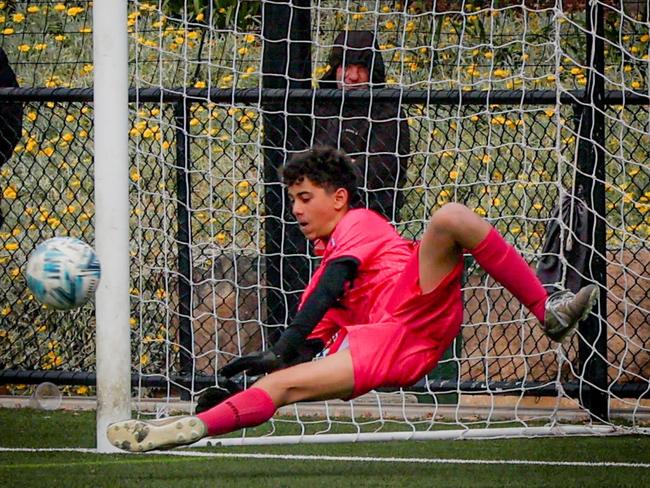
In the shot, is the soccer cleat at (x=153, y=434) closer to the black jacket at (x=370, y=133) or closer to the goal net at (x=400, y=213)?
the goal net at (x=400, y=213)

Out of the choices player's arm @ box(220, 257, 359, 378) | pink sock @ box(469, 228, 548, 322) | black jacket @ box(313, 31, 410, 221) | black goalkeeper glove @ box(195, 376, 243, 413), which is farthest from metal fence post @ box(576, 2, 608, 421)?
black goalkeeper glove @ box(195, 376, 243, 413)

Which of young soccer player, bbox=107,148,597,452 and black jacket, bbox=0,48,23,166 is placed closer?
young soccer player, bbox=107,148,597,452

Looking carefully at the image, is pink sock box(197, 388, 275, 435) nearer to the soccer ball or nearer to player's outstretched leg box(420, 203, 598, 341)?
the soccer ball

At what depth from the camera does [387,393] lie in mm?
7309

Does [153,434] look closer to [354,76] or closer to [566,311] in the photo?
[566,311]

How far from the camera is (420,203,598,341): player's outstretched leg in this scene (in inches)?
194

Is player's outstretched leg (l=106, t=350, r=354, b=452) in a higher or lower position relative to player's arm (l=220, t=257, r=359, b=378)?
lower

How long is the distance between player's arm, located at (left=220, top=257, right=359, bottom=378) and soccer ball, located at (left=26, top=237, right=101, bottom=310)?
0.60 meters

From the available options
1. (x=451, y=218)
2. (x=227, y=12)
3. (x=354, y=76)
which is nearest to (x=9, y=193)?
(x=227, y=12)

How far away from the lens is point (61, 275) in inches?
190

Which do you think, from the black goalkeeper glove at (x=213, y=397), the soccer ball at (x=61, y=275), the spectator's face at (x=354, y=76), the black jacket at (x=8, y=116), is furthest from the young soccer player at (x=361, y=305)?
the black jacket at (x=8, y=116)

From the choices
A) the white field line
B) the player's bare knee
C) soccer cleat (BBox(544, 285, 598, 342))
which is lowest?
the white field line

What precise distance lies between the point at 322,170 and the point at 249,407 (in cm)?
107

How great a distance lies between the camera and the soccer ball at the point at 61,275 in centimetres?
483
